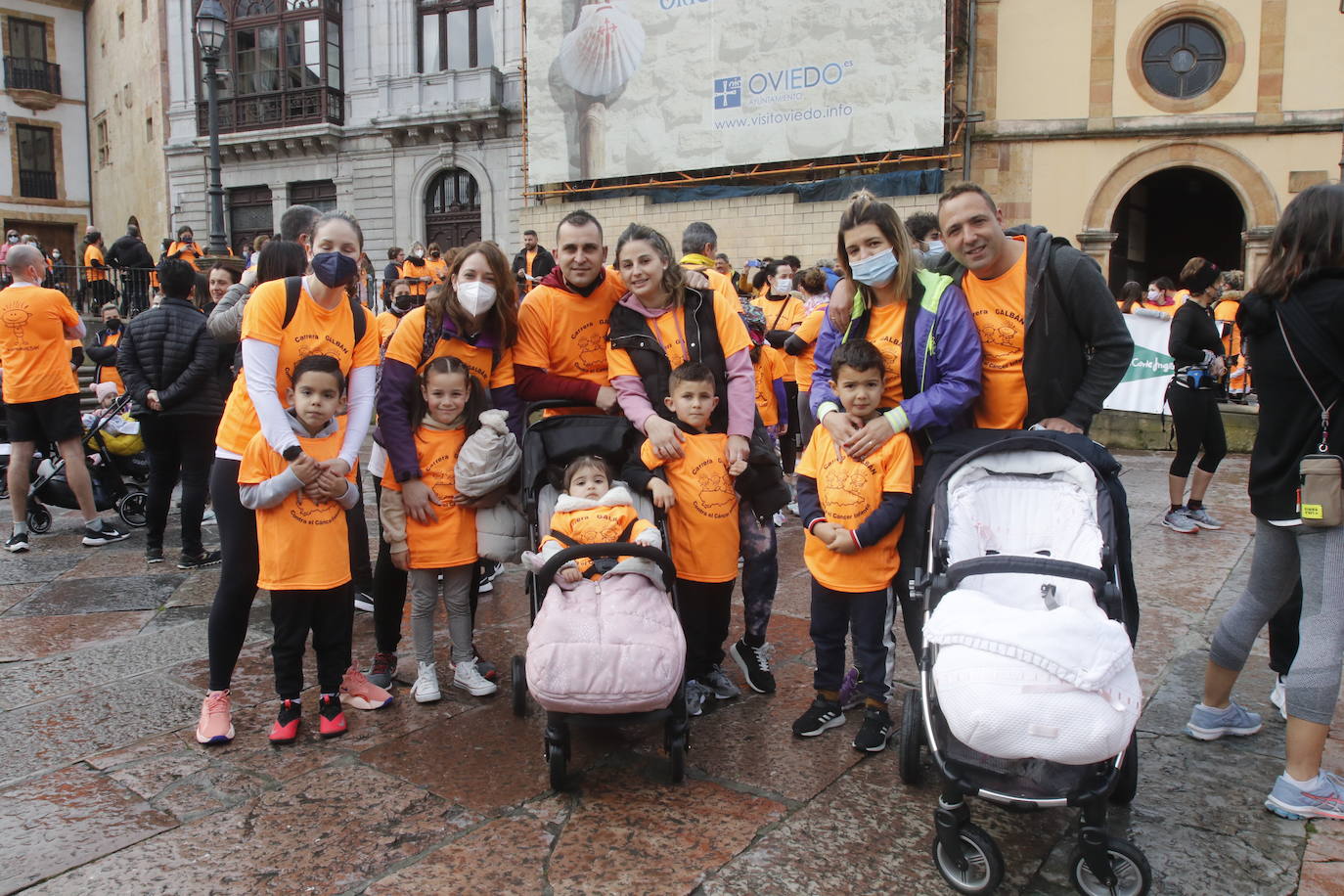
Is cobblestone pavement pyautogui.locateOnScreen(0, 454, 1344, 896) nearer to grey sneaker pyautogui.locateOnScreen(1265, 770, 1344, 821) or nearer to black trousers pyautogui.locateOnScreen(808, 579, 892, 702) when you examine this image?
grey sneaker pyautogui.locateOnScreen(1265, 770, 1344, 821)

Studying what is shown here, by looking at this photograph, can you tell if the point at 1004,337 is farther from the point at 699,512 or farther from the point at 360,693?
the point at 360,693

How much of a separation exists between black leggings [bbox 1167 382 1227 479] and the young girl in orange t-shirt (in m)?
5.13

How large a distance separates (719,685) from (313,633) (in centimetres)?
155

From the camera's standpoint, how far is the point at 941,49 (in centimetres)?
1641

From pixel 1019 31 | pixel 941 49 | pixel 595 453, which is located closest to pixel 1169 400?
pixel 595 453

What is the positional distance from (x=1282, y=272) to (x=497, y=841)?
2.93 meters

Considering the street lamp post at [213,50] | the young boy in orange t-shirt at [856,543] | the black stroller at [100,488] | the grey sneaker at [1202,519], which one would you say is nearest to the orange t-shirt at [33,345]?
the black stroller at [100,488]

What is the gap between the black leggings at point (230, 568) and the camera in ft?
11.0

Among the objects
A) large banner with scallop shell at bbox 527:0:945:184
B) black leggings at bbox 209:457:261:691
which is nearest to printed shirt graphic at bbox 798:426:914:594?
black leggings at bbox 209:457:261:691

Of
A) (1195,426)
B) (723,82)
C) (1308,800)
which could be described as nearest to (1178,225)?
(723,82)

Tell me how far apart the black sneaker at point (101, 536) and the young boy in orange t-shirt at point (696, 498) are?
525 cm

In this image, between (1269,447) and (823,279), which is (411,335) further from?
(823,279)

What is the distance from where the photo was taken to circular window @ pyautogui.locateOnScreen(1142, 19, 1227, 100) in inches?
655

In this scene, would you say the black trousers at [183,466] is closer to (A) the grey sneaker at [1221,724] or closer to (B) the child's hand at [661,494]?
(B) the child's hand at [661,494]
